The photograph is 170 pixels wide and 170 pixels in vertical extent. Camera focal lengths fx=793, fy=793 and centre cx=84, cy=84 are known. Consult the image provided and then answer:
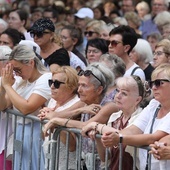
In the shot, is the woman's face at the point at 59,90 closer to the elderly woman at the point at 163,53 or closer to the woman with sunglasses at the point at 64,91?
the woman with sunglasses at the point at 64,91

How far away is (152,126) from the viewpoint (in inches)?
280

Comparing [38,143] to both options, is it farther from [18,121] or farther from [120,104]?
[120,104]

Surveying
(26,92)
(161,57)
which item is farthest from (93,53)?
(26,92)

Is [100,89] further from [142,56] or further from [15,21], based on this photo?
[15,21]

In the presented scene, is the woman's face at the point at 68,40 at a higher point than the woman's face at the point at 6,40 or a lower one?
higher

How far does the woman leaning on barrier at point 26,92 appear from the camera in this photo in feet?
27.6

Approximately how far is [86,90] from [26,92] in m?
1.11

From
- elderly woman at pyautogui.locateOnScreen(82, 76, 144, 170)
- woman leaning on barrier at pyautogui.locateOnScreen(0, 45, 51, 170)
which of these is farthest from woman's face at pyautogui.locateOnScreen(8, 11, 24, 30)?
elderly woman at pyautogui.locateOnScreen(82, 76, 144, 170)

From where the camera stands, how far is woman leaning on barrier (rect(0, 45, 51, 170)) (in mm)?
8403

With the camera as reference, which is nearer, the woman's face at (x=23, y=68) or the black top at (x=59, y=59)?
the woman's face at (x=23, y=68)

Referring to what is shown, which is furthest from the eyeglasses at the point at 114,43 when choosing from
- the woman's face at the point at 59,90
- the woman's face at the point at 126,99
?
the woman's face at the point at 126,99

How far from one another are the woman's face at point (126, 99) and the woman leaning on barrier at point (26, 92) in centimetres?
108

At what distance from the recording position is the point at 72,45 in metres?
12.8

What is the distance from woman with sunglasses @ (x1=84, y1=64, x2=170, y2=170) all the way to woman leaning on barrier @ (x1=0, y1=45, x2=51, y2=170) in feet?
4.39
